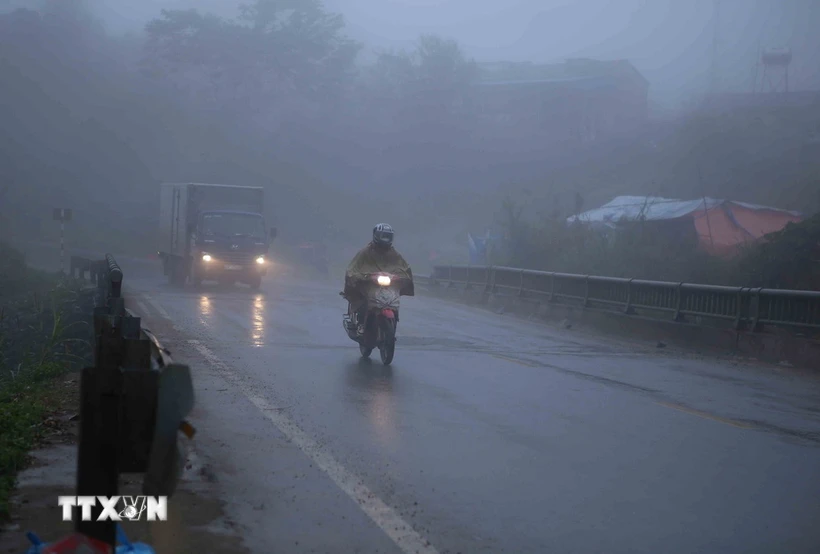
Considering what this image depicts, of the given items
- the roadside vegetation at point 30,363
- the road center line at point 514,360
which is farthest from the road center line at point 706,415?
the roadside vegetation at point 30,363

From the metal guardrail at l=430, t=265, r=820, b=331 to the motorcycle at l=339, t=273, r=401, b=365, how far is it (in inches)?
297

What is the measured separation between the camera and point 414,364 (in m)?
13.8

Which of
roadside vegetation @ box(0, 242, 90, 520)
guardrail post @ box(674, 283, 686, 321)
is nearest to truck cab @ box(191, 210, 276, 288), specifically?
roadside vegetation @ box(0, 242, 90, 520)

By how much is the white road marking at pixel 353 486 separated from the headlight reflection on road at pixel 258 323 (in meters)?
5.23

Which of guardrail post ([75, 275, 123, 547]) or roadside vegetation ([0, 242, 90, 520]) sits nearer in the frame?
guardrail post ([75, 275, 123, 547])

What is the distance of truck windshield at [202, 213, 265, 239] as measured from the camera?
29.8 meters

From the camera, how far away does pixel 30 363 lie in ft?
44.8

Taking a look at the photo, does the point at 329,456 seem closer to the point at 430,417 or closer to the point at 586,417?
the point at 430,417

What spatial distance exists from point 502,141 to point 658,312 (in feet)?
185

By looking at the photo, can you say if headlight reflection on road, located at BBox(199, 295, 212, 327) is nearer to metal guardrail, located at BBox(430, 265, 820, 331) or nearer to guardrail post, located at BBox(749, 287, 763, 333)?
metal guardrail, located at BBox(430, 265, 820, 331)

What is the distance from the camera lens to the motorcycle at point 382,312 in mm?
13391

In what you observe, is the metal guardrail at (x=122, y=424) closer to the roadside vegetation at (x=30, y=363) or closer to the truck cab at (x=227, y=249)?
the roadside vegetation at (x=30, y=363)

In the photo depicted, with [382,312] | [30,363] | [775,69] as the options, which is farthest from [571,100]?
[30,363]

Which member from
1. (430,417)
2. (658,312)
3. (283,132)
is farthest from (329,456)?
(283,132)
